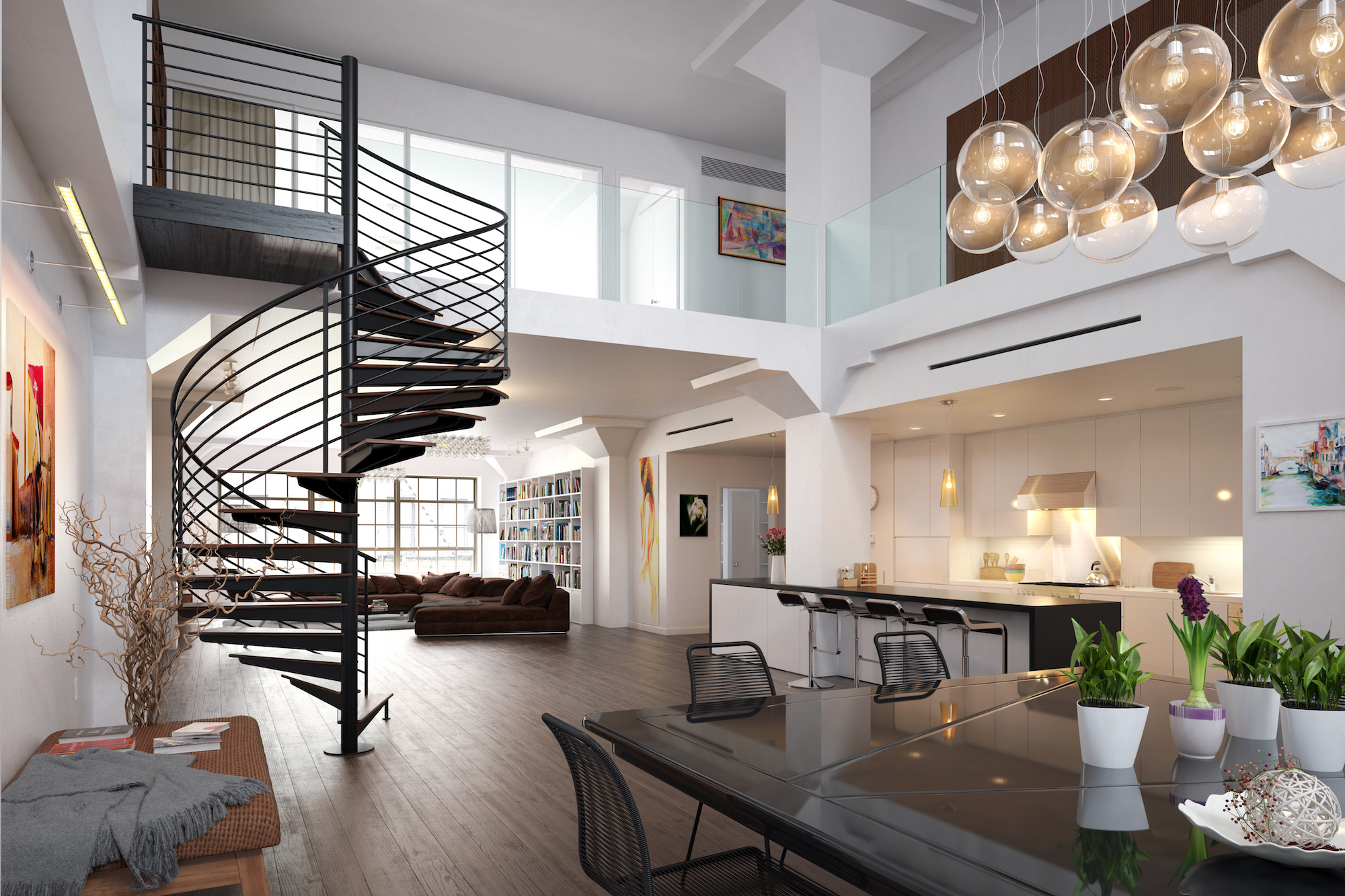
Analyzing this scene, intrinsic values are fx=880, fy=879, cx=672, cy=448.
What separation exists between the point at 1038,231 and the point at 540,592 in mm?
9594

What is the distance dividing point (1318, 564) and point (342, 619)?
17.7ft

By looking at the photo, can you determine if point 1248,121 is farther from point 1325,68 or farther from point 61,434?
point 61,434

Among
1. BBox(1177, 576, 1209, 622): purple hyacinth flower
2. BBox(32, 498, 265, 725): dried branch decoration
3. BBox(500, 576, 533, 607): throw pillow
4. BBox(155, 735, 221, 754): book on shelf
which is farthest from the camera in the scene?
BBox(500, 576, 533, 607): throw pillow

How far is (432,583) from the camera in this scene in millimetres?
14508

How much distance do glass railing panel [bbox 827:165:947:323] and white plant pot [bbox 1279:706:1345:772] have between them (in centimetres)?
525

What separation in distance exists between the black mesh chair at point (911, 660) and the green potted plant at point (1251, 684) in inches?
56.7

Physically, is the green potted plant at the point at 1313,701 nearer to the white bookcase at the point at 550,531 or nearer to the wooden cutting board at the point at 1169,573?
the wooden cutting board at the point at 1169,573

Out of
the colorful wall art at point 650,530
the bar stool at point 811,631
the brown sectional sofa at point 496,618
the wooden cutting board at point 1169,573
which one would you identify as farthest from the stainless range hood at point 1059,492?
the brown sectional sofa at point 496,618

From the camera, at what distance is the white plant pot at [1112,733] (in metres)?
1.96

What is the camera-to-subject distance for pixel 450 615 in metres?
11.2

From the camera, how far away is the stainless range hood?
26.9 feet

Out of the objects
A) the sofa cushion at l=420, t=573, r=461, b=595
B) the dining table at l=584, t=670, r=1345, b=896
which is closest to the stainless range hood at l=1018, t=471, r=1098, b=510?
the dining table at l=584, t=670, r=1345, b=896

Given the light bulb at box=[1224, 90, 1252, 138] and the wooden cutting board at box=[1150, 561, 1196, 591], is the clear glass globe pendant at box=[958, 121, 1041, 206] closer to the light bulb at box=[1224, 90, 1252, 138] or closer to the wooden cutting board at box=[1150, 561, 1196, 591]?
the light bulb at box=[1224, 90, 1252, 138]

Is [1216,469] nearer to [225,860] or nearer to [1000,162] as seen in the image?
[1000,162]
